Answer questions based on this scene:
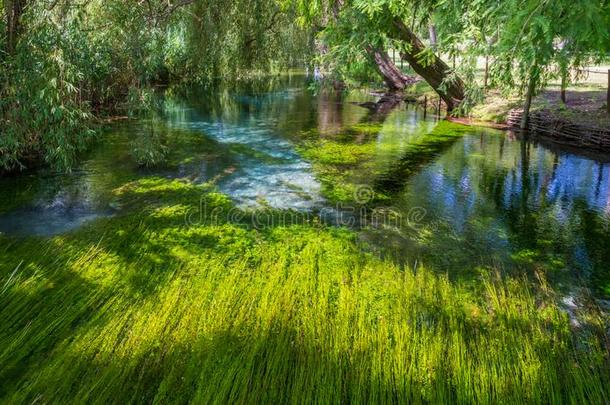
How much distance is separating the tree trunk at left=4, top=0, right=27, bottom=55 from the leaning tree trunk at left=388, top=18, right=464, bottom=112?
783 centimetres

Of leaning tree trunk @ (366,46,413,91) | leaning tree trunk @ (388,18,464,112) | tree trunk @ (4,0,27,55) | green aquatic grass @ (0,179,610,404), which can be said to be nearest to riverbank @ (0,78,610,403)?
green aquatic grass @ (0,179,610,404)

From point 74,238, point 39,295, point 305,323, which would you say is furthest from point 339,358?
point 74,238

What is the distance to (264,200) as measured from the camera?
7531mm

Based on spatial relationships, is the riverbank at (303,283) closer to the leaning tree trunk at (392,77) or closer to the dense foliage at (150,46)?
the dense foliage at (150,46)

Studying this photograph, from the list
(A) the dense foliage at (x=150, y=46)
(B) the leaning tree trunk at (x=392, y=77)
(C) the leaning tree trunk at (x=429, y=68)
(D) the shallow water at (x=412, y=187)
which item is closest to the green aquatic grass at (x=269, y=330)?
(D) the shallow water at (x=412, y=187)

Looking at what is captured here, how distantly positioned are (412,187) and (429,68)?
727 centimetres

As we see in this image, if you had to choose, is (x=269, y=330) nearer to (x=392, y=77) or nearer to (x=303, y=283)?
(x=303, y=283)

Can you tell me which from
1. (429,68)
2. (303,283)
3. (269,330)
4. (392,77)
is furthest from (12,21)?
(392,77)

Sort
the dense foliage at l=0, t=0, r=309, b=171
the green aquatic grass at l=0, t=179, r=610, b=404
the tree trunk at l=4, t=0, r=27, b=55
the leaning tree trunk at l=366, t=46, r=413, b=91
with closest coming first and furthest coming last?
the green aquatic grass at l=0, t=179, r=610, b=404 < the dense foliage at l=0, t=0, r=309, b=171 < the tree trunk at l=4, t=0, r=27, b=55 < the leaning tree trunk at l=366, t=46, r=413, b=91

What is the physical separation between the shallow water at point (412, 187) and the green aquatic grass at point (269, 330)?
0.80 metres

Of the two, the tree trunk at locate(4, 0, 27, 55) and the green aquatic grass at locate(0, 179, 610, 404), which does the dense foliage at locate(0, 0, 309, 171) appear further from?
the green aquatic grass at locate(0, 179, 610, 404)

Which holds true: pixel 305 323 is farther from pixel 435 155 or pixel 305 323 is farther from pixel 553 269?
pixel 435 155

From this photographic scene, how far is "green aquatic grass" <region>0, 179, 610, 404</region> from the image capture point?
3270 mm

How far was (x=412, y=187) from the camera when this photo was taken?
8.44m
